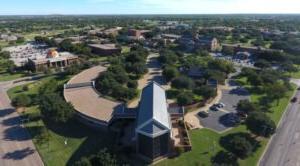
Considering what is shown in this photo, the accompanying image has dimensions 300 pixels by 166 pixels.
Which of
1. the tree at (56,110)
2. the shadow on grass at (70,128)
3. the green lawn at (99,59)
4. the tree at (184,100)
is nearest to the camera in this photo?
the tree at (56,110)

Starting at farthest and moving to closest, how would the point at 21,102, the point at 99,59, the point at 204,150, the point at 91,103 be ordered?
the point at 99,59 → the point at 21,102 → the point at 91,103 → the point at 204,150

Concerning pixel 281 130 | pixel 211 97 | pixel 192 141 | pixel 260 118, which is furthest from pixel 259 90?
pixel 192 141

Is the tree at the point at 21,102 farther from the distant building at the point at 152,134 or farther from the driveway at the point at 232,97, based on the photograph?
the driveway at the point at 232,97

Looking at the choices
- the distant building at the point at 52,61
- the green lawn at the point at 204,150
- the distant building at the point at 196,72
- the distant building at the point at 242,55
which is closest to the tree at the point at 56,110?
the green lawn at the point at 204,150

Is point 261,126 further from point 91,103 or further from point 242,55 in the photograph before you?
point 242,55

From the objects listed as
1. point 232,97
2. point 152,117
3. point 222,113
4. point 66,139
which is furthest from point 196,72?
point 66,139

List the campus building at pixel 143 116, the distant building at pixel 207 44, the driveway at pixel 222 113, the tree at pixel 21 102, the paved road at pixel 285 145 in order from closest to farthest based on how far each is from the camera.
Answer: the campus building at pixel 143 116 < the paved road at pixel 285 145 < the driveway at pixel 222 113 < the tree at pixel 21 102 < the distant building at pixel 207 44

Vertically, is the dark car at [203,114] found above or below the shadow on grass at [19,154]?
above
